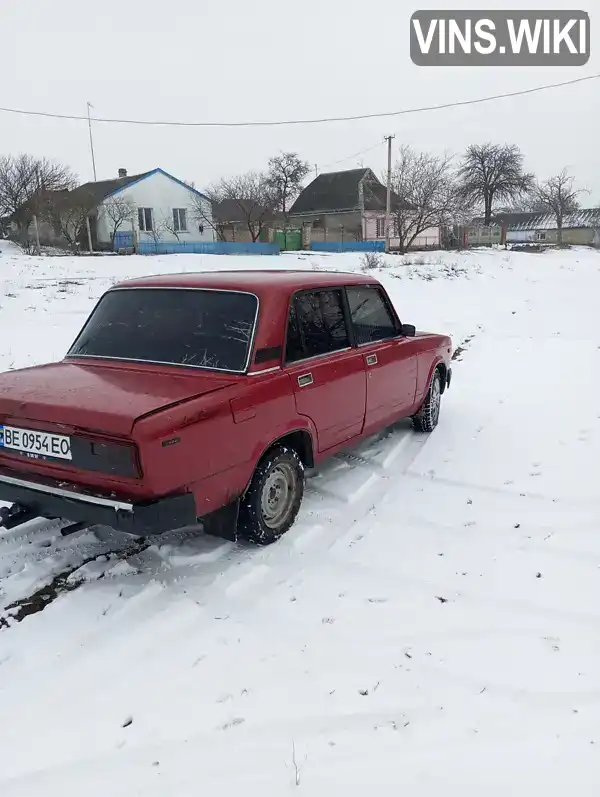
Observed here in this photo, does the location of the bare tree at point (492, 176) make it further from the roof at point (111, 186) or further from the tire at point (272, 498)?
the tire at point (272, 498)

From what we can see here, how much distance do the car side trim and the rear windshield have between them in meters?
1.04

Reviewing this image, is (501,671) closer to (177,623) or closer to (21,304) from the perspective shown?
(177,623)

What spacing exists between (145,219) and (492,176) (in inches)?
1349

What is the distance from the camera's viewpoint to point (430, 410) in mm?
6117

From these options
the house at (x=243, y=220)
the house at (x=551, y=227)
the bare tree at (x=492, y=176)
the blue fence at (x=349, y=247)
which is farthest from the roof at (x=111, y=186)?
the house at (x=551, y=227)

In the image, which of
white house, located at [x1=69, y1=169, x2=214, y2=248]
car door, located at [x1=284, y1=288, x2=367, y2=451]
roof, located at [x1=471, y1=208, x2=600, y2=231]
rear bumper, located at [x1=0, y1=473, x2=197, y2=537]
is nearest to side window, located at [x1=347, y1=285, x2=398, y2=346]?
car door, located at [x1=284, y1=288, x2=367, y2=451]

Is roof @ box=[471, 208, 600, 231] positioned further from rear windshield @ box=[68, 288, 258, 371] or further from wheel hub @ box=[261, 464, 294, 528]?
wheel hub @ box=[261, 464, 294, 528]

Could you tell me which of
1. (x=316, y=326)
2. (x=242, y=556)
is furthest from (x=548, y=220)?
(x=242, y=556)

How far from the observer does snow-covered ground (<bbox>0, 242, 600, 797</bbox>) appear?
7.63 feet

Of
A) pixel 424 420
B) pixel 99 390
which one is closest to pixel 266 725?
pixel 99 390

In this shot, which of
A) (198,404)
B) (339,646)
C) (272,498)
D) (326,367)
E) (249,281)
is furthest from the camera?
(326,367)

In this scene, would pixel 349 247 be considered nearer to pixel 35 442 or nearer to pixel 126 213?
pixel 126 213

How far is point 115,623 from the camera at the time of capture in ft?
10.3

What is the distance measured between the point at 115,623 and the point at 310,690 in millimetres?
1111
